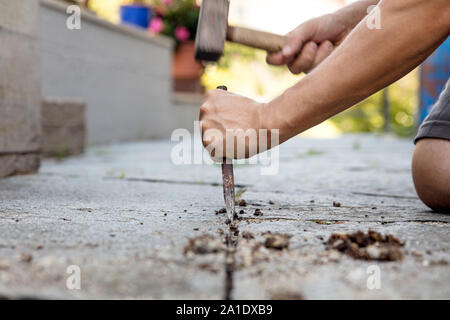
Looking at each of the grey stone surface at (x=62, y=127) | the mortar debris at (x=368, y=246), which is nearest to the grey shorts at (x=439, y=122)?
the mortar debris at (x=368, y=246)

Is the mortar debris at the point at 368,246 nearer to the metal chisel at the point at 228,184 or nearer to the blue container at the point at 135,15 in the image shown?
the metal chisel at the point at 228,184

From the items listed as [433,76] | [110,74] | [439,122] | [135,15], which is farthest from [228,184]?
[135,15]

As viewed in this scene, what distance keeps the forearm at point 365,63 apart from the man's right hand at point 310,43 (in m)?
0.59

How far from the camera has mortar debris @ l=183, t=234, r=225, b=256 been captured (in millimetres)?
1002

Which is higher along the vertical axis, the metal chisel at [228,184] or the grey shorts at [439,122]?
the grey shorts at [439,122]

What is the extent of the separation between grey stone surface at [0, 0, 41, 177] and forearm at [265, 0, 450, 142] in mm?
1478

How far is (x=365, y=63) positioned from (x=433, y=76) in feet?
14.4

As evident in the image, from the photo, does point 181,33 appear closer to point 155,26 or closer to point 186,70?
point 155,26

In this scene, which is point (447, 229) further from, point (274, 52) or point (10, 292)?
point (10, 292)

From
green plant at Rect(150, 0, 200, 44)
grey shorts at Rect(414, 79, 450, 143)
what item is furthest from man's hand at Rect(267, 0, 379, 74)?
green plant at Rect(150, 0, 200, 44)

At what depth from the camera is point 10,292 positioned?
80cm

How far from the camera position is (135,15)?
249 inches

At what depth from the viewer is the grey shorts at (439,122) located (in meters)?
1.66

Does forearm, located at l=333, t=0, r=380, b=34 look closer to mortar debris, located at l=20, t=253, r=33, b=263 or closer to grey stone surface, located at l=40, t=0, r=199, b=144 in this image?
mortar debris, located at l=20, t=253, r=33, b=263
